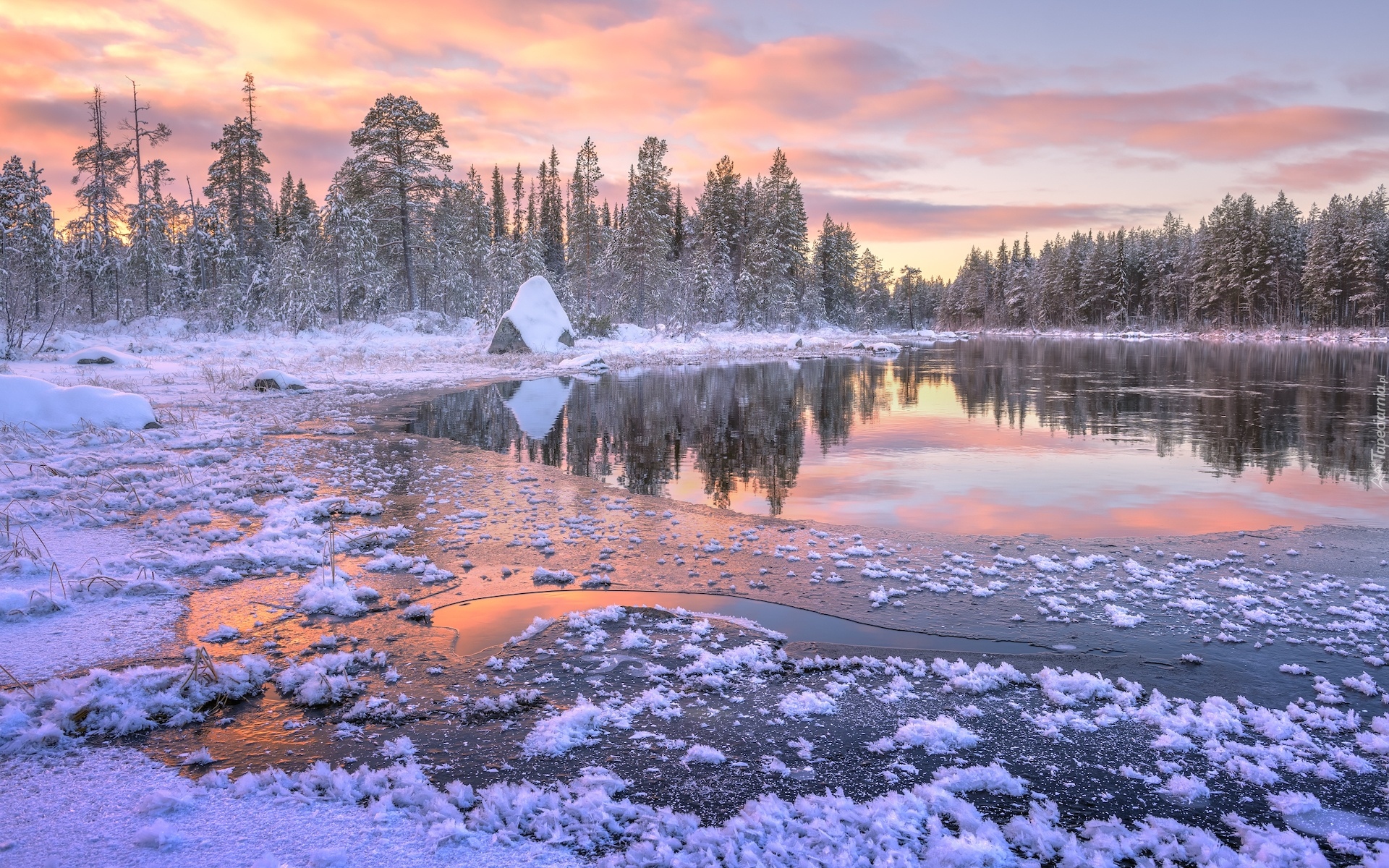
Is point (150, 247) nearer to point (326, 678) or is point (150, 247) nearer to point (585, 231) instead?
point (585, 231)

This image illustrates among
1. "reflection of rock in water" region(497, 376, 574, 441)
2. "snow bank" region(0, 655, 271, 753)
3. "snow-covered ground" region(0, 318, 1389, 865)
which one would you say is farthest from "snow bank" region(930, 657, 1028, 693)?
"reflection of rock in water" region(497, 376, 574, 441)

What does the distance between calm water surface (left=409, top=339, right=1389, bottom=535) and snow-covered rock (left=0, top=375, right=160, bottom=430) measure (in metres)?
4.70

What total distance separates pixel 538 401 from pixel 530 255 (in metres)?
46.1

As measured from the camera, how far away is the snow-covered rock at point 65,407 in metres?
11.4

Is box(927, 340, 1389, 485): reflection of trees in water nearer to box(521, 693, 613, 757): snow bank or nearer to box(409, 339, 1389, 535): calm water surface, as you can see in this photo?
box(409, 339, 1389, 535): calm water surface

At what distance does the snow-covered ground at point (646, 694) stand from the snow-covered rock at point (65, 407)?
3.89 meters

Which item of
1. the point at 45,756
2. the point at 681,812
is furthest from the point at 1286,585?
the point at 45,756

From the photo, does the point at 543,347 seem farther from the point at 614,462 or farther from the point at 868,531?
the point at 868,531

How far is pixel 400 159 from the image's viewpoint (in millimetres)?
41188

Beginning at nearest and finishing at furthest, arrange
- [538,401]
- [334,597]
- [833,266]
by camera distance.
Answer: [334,597] < [538,401] < [833,266]

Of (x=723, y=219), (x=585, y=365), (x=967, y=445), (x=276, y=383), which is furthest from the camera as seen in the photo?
(x=723, y=219)

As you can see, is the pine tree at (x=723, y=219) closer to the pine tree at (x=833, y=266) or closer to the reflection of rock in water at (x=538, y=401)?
the pine tree at (x=833, y=266)

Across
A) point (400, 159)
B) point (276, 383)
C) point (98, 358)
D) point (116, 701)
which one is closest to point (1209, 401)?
point (116, 701)

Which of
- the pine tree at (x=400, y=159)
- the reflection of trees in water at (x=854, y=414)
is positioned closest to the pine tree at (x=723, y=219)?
the pine tree at (x=400, y=159)
